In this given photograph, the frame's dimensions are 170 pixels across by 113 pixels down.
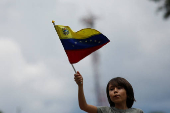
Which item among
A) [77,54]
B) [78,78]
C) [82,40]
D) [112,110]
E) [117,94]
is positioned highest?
[82,40]

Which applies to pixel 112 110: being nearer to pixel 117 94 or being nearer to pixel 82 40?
pixel 117 94

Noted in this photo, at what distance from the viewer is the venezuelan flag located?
3.95 m

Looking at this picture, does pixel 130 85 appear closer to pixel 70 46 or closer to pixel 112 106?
pixel 112 106

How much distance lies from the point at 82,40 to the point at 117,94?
3.66ft

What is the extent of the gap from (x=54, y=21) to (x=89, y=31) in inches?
22.2

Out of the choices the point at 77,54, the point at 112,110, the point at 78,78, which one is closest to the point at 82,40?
the point at 77,54

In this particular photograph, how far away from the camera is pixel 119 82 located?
3.49 metres

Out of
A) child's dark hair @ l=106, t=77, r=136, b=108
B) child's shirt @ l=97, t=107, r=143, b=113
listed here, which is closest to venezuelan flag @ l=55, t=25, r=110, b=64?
child's dark hair @ l=106, t=77, r=136, b=108

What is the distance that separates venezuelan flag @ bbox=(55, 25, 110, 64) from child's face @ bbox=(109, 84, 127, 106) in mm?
786

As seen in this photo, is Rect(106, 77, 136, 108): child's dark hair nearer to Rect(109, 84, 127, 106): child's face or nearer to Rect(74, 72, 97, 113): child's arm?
Rect(109, 84, 127, 106): child's face

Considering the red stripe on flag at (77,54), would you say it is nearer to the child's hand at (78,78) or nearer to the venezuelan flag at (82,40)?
the venezuelan flag at (82,40)

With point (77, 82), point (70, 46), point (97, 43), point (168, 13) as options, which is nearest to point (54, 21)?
point (70, 46)

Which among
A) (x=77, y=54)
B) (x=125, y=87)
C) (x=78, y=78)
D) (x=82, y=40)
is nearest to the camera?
(x=78, y=78)

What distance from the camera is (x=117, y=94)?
11.1 ft
